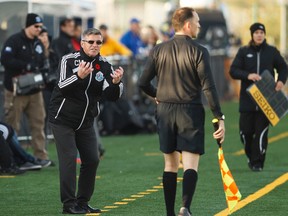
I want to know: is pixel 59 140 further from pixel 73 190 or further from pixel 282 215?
pixel 282 215

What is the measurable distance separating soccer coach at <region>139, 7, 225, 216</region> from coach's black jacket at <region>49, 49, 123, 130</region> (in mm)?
765

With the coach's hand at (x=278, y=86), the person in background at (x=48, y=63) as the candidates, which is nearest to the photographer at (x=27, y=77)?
the person in background at (x=48, y=63)

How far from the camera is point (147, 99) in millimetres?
23625

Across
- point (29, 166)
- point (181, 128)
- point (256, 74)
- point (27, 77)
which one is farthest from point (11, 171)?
point (181, 128)

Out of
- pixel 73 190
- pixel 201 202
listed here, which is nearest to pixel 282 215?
pixel 201 202

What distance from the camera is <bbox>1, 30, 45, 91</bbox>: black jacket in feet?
51.8

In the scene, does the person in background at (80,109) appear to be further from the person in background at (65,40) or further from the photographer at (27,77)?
the person in background at (65,40)

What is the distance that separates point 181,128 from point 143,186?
3226 millimetres

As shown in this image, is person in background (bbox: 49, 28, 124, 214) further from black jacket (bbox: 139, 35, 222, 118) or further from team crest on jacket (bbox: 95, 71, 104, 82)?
black jacket (bbox: 139, 35, 222, 118)

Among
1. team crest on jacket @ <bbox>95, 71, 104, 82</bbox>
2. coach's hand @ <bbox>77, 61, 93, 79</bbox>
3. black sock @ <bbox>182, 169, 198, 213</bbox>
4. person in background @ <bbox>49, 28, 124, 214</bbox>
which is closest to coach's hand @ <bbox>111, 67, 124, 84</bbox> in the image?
person in background @ <bbox>49, 28, 124, 214</bbox>

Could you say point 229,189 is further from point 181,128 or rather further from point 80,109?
point 80,109

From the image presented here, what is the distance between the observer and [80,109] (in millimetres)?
11344

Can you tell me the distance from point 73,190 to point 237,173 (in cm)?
406

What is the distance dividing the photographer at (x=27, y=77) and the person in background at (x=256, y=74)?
2.77 meters
